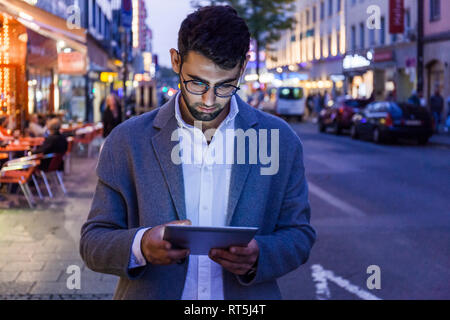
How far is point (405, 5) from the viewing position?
3778cm

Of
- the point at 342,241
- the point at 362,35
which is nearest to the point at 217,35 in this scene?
the point at 342,241

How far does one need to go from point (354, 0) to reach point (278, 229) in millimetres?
48632

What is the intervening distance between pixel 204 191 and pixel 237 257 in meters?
0.29

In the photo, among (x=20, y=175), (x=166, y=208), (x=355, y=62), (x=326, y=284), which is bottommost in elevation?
(x=326, y=284)

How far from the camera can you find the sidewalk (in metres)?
6.10

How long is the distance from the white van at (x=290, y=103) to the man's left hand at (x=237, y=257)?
48.0 m

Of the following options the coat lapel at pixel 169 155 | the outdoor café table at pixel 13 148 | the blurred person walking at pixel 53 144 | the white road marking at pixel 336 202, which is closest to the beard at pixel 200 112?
the coat lapel at pixel 169 155

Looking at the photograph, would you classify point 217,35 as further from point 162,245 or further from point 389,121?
point 389,121

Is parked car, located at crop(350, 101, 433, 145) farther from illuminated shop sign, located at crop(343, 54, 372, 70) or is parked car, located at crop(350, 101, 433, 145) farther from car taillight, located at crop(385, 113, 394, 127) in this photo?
illuminated shop sign, located at crop(343, 54, 372, 70)

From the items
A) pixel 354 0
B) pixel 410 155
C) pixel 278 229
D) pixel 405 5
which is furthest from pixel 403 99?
pixel 278 229

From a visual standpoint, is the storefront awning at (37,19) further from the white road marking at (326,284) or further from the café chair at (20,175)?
the white road marking at (326,284)

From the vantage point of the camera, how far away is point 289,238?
2363 mm

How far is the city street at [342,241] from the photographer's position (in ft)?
20.5

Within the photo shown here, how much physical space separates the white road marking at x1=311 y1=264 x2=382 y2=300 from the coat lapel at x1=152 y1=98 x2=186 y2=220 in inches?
150
